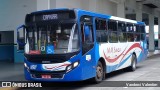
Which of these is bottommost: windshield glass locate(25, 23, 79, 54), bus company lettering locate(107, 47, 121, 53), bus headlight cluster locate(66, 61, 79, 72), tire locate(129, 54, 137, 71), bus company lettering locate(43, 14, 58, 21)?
tire locate(129, 54, 137, 71)

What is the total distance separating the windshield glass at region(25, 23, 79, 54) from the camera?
40.2 ft

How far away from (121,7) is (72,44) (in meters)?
24.2

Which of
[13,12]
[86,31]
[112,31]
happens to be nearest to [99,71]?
Result: [86,31]

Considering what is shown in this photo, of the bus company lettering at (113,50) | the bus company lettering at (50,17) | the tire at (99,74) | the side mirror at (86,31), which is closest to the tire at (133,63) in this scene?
the bus company lettering at (113,50)

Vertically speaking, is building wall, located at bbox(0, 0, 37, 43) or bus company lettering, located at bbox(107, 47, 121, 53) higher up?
building wall, located at bbox(0, 0, 37, 43)

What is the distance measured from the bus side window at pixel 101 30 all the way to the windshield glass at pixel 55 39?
203 centimetres

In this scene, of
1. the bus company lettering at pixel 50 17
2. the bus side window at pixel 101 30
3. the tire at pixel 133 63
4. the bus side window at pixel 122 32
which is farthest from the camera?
the tire at pixel 133 63

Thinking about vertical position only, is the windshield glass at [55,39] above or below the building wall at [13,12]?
below

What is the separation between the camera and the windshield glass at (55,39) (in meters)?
12.2

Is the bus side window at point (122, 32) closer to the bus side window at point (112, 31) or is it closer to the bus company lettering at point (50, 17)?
the bus side window at point (112, 31)

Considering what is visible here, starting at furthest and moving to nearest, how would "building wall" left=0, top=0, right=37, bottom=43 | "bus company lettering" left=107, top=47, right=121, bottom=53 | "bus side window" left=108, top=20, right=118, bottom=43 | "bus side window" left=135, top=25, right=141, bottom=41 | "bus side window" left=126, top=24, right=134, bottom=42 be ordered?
"building wall" left=0, top=0, right=37, bottom=43 → "bus side window" left=135, top=25, right=141, bottom=41 → "bus side window" left=126, top=24, right=134, bottom=42 → "bus side window" left=108, top=20, right=118, bottom=43 → "bus company lettering" left=107, top=47, right=121, bottom=53

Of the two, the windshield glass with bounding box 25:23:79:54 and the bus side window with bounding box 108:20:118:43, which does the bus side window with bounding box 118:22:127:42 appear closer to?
the bus side window with bounding box 108:20:118:43

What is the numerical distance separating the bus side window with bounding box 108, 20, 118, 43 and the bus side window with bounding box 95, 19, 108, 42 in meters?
0.54

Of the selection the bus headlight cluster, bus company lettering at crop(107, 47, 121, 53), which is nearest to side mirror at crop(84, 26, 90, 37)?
the bus headlight cluster
